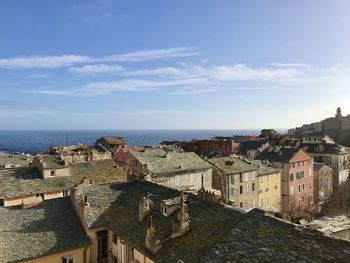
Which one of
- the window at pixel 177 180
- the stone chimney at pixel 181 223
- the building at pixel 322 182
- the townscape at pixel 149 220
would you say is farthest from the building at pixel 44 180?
the building at pixel 322 182

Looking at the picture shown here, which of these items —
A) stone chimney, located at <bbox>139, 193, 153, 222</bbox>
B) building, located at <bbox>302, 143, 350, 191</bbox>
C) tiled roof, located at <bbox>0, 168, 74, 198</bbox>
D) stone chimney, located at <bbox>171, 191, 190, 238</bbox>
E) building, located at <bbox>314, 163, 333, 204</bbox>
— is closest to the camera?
stone chimney, located at <bbox>171, 191, 190, 238</bbox>

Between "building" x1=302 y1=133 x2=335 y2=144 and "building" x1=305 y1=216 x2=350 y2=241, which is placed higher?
"building" x1=302 y1=133 x2=335 y2=144

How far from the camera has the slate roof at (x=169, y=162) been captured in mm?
49500

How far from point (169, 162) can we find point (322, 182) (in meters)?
41.4

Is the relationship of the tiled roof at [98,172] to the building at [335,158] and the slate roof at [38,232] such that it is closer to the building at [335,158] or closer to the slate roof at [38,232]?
the slate roof at [38,232]

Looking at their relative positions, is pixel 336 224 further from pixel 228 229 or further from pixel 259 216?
pixel 228 229

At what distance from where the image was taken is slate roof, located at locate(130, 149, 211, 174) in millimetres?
49500

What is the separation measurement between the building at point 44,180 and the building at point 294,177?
114 feet

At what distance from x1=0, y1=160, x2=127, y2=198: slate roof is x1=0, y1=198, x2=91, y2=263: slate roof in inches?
541

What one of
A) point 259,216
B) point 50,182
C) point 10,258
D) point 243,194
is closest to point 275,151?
point 243,194

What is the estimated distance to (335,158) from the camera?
3083 inches

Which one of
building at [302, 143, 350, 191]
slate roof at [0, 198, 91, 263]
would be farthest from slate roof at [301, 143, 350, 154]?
slate roof at [0, 198, 91, 263]

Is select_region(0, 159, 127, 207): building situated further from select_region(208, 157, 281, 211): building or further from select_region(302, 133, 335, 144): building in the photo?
select_region(302, 133, 335, 144): building

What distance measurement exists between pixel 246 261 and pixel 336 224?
12.2 meters
